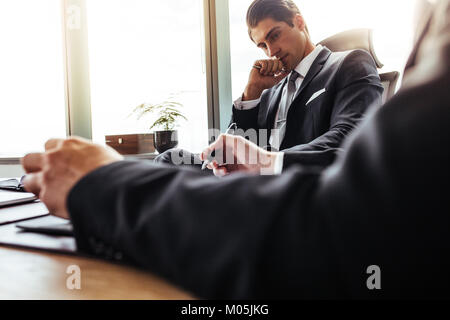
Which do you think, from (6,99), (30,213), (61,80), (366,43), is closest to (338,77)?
(366,43)

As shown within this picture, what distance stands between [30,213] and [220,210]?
1.76 ft

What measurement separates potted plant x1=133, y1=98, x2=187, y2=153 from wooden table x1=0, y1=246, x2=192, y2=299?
197 cm

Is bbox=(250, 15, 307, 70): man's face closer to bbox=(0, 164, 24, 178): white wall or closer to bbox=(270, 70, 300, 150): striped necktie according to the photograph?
bbox=(270, 70, 300, 150): striped necktie

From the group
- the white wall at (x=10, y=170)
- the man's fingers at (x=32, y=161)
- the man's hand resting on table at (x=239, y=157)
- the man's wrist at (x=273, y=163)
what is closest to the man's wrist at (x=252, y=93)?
the man's hand resting on table at (x=239, y=157)

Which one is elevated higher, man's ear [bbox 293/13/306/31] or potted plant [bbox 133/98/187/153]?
man's ear [bbox 293/13/306/31]

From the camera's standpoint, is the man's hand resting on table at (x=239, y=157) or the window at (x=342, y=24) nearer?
the man's hand resting on table at (x=239, y=157)

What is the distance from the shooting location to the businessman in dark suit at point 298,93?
1.16m

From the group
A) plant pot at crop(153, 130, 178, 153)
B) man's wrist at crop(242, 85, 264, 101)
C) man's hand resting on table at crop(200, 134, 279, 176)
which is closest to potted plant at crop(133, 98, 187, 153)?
plant pot at crop(153, 130, 178, 153)

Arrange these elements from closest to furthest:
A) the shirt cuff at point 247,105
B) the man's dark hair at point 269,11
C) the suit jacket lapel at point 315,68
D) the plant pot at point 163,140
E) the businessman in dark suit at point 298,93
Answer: the businessman in dark suit at point 298,93, the suit jacket lapel at point 315,68, the man's dark hair at point 269,11, the shirt cuff at point 247,105, the plant pot at point 163,140

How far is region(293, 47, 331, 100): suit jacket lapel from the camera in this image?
143 cm

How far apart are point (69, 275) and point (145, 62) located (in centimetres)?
270

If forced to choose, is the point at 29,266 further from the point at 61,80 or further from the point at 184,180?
the point at 61,80

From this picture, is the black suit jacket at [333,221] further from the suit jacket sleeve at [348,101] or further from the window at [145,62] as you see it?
the window at [145,62]
